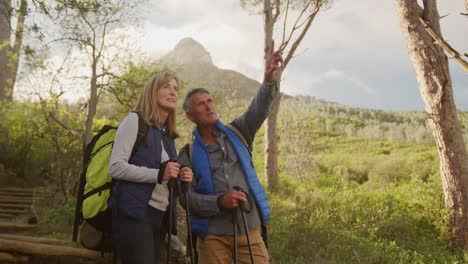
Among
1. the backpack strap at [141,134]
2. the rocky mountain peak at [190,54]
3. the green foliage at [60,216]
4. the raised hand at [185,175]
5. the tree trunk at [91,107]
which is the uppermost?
the rocky mountain peak at [190,54]

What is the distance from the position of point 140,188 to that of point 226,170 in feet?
2.23

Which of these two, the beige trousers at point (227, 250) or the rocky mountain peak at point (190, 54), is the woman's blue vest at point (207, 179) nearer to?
the beige trousers at point (227, 250)

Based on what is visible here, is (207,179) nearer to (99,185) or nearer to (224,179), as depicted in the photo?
(224,179)

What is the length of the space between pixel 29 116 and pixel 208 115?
536 inches

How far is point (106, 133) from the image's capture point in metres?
3.36

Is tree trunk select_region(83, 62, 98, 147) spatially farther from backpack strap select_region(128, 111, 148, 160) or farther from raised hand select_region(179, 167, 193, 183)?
raised hand select_region(179, 167, 193, 183)

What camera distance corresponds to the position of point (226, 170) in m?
3.20

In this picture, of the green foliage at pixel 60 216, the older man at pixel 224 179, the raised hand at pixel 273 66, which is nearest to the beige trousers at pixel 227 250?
the older man at pixel 224 179

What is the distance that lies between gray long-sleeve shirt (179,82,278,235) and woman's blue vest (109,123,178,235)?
0.24 m

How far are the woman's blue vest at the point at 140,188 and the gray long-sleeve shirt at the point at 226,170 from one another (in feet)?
0.79

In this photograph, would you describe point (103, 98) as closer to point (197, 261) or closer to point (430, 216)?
point (430, 216)

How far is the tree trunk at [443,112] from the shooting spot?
315 inches

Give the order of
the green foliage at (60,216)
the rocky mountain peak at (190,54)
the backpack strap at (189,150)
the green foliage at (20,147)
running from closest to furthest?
the backpack strap at (189,150) → the green foliage at (60,216) → the green foliage at (20,147) → the rocky mountain peak at (190,54)

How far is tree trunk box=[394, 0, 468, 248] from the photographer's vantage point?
8.01m
